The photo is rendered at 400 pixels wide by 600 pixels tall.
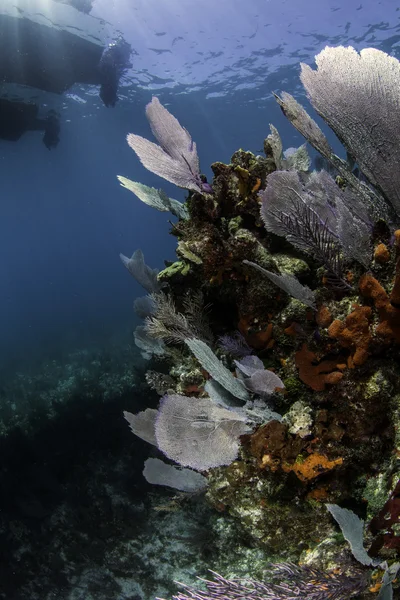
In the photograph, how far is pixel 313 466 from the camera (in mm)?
2658

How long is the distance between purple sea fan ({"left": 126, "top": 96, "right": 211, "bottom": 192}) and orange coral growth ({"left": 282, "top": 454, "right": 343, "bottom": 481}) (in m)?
2.41

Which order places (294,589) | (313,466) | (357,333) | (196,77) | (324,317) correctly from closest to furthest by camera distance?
(294,589) < (357,333) < (313,466) < (324,317) < (196,77)

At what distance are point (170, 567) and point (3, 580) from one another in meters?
3.01

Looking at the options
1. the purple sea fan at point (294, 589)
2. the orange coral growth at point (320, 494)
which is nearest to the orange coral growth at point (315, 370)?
the orange coral growth at point (320, 494)

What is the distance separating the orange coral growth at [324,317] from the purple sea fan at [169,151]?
158 cm

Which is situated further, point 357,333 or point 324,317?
point 324,317

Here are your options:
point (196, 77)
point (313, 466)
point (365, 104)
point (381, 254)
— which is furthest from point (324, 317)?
point (196, 77)

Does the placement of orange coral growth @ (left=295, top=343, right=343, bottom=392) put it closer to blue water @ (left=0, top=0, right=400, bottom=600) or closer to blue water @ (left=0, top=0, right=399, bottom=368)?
blue water @ (left=0, top=0, right=400, bottom=600)

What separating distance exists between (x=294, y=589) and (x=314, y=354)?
1.43 meters

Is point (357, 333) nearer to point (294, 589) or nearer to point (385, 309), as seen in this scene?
point (385, 309)

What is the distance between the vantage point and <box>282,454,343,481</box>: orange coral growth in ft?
8.64

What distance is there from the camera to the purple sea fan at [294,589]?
2115 mm

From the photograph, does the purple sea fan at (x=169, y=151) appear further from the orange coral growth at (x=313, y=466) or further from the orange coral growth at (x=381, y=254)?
the orange coral growth at (x=313, y=466)

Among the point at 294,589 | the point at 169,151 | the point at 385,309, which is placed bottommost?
the point at 294,589
